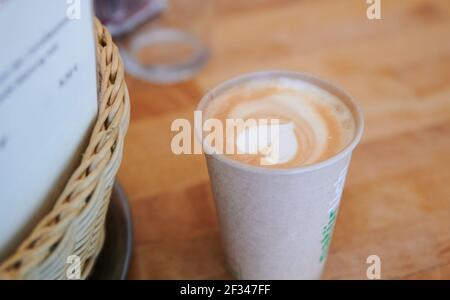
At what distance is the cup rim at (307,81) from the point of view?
38 centimetres

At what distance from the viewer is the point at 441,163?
60cm

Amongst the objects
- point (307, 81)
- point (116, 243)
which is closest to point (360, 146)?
point (307, 81)

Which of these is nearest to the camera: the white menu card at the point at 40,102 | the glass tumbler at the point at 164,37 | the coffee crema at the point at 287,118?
the white menu card at the point at 40,102

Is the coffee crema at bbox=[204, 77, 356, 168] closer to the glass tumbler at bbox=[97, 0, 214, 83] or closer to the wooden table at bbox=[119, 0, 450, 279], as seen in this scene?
the wooden table at bbox=[119, 0, 450, 279]

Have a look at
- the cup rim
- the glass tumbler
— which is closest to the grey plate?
the cup rim

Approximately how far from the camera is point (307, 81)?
482 millimetres

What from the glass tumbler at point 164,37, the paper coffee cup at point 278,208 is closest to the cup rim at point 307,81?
the paper coffee cup at point 278,208

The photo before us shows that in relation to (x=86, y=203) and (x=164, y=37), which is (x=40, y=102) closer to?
(x=86, y=203)

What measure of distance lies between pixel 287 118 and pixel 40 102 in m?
0.22

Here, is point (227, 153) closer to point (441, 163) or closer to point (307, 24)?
point (441, 163)

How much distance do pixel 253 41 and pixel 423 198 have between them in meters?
0.38

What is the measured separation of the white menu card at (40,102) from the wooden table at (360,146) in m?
0.17

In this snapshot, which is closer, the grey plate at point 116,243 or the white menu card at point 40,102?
the white menu card at point 40,102

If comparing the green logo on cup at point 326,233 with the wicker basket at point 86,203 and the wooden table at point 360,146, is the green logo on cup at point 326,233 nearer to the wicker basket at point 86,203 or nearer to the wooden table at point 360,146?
the wooden table at point 360,146
